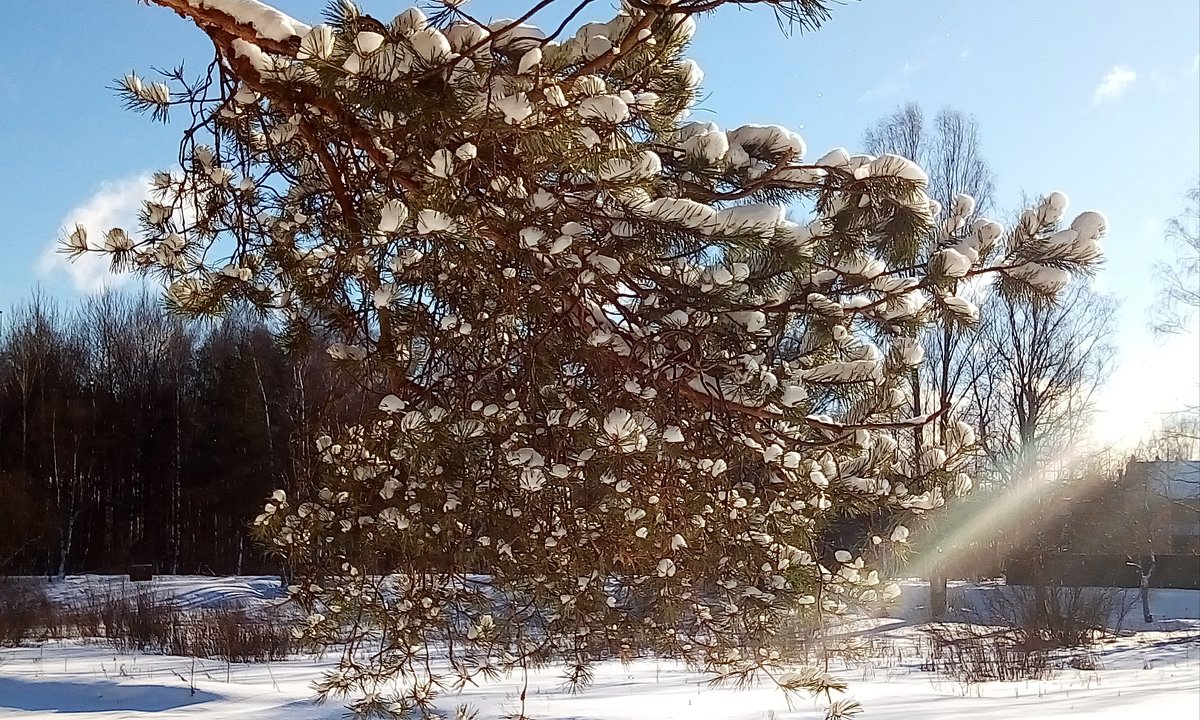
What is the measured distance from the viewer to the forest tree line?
1641 centimetres

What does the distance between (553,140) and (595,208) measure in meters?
0.45

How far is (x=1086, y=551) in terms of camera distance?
57.4 feet

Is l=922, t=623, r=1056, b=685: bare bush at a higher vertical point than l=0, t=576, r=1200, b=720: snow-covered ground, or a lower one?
lower

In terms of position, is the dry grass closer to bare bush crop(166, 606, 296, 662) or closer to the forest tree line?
bare bush crop(166, 606, 296, 662)

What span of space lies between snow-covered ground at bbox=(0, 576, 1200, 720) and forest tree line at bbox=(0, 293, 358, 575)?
8.54m

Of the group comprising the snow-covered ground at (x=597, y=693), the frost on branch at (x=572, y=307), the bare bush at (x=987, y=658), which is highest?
the frost on branch at (x=572, y=307)

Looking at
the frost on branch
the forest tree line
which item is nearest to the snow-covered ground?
the frost on branch

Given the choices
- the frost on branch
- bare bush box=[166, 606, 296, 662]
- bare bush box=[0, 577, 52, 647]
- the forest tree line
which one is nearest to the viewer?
the frost on branch

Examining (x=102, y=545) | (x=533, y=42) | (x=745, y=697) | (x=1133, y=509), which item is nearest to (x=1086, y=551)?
(x=1133, y=509)

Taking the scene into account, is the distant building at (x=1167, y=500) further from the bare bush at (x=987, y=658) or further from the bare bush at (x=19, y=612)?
the bare bush at (x=19, y=612)

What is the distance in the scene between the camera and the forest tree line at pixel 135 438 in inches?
646

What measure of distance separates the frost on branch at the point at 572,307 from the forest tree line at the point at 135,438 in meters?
13.4

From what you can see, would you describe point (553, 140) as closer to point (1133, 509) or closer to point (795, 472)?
point (795, 472)

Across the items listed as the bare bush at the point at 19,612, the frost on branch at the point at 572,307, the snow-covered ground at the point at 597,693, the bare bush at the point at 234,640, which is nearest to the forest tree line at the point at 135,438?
the bare bush at the point at 19,612
